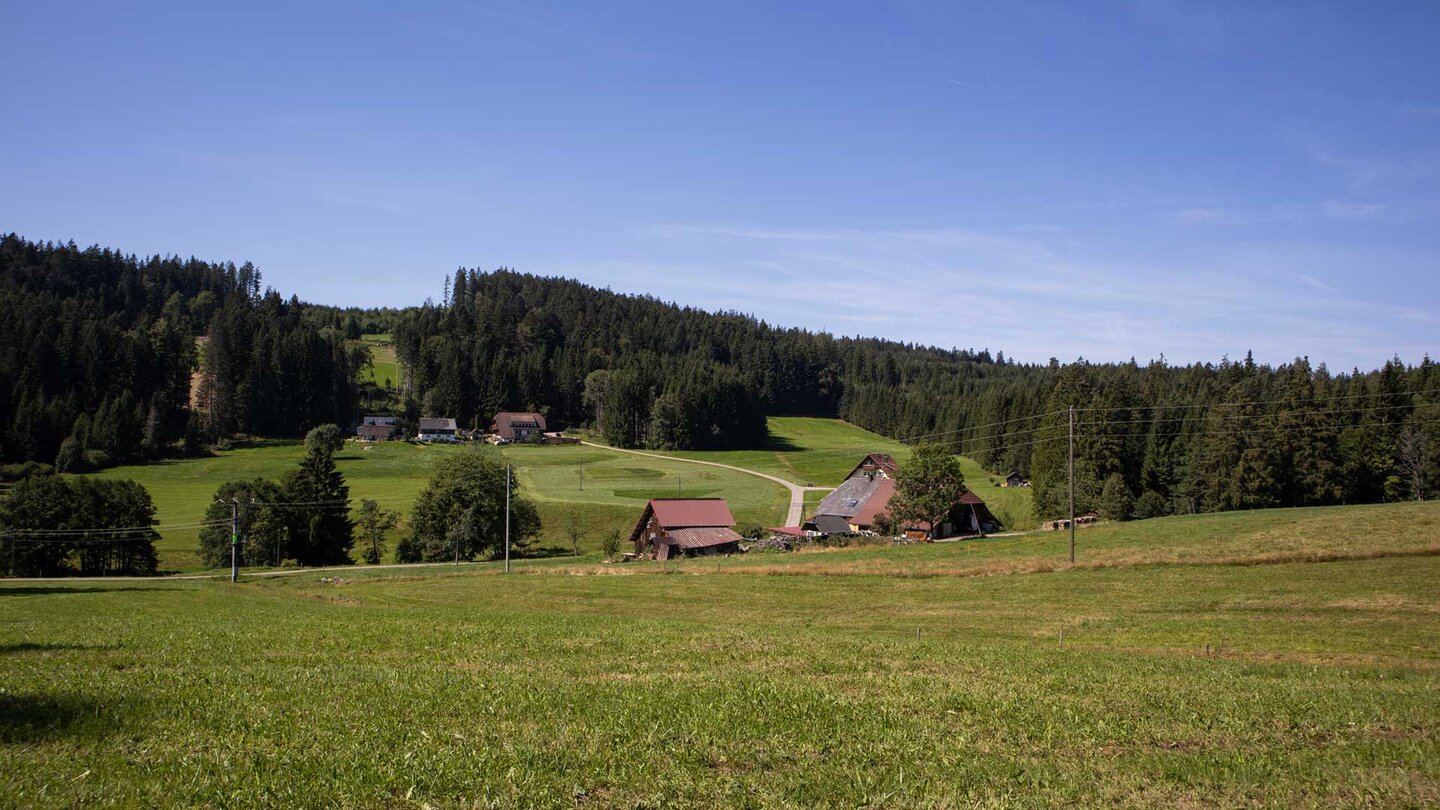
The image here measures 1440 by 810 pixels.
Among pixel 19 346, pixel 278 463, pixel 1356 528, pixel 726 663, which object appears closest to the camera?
pixel 726 663

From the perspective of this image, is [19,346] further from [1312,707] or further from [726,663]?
[1312,707]

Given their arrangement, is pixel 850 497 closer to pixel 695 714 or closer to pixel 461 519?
pixel 461 519

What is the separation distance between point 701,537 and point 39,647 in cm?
6225

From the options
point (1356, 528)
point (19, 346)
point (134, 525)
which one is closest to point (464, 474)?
point (134, 525)

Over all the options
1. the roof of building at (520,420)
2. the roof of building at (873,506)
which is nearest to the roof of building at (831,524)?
the roof of building at (873,506)

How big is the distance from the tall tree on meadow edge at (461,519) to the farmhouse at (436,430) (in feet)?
266

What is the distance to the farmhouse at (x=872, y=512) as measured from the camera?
85.4m

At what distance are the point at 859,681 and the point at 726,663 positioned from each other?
10.6ft

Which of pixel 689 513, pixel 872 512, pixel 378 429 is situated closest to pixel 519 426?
pixel 378 429

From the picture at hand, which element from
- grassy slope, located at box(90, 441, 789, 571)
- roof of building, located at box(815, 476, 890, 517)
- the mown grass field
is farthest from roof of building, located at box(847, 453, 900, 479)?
the mown grass field

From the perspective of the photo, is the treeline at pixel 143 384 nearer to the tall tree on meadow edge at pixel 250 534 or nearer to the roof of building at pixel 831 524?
the tall tree on meadow edge at pixel 250 534

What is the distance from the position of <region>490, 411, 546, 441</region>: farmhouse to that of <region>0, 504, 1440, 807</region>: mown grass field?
138 meters

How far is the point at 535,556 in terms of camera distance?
270ft

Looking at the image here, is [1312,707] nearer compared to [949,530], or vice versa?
[1312,707]
